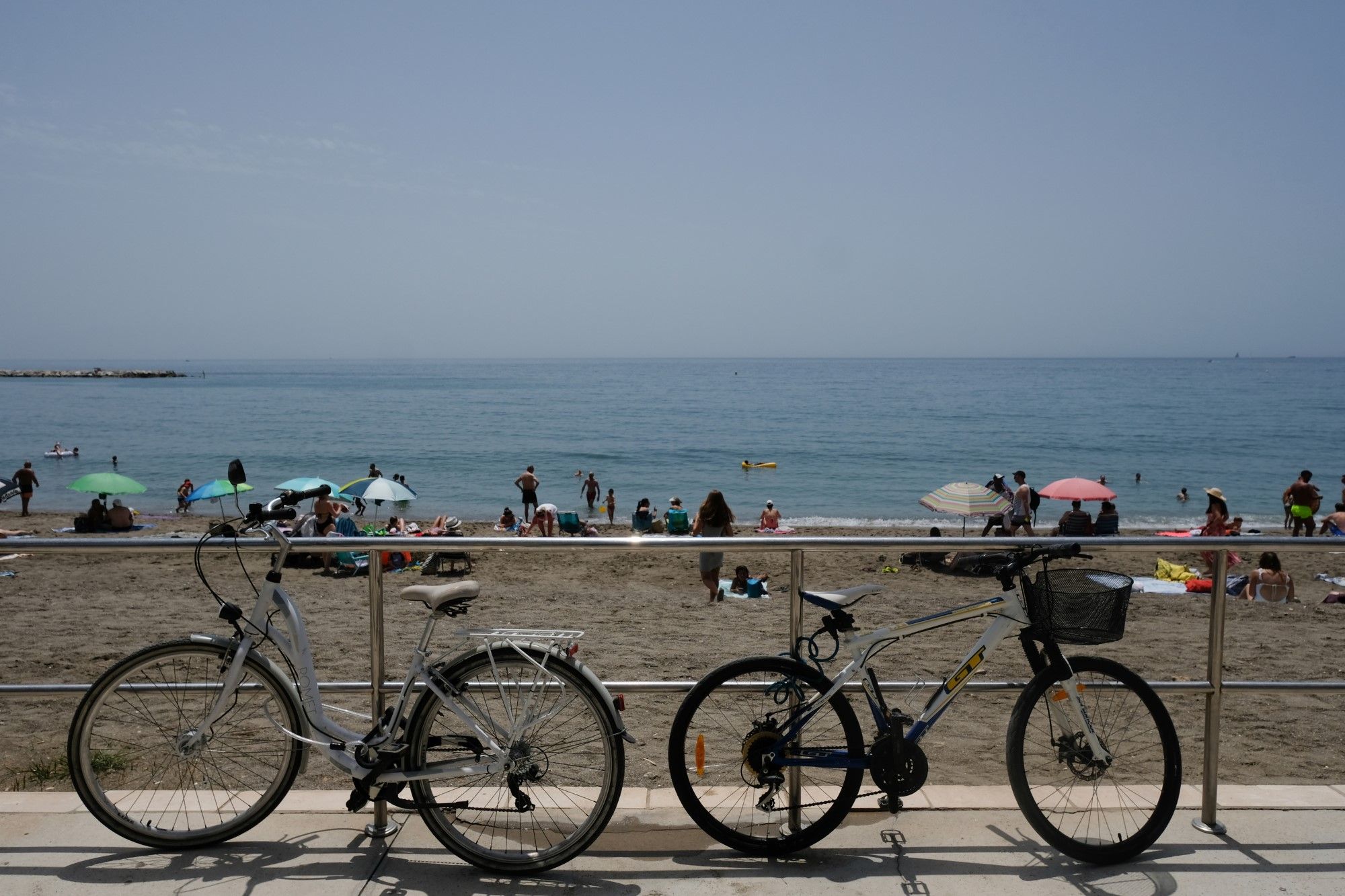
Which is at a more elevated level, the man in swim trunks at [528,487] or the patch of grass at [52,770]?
the patch of grass at [52,770]

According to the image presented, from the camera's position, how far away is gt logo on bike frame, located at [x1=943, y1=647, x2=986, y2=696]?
329 cm

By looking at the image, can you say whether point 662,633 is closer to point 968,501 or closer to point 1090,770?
point 1090,770

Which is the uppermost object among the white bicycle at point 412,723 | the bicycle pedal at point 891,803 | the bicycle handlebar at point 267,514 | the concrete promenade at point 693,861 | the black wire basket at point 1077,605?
the bicycle handlebar at point 267,514

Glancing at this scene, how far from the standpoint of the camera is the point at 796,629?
349 centimetres

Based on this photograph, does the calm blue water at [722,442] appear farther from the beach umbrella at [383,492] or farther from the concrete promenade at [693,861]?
the concrete promenade at [693,861]

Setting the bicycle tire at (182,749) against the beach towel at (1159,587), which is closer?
the bicycle tire at (182,749)

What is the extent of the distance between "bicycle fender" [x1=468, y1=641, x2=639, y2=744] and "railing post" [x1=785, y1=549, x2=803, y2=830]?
67cm

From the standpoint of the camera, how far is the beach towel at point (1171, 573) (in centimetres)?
1452

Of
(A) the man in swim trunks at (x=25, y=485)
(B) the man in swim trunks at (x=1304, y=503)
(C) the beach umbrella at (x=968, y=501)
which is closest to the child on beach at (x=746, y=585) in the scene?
(C) the beach umbrella at (x=968, y=501)

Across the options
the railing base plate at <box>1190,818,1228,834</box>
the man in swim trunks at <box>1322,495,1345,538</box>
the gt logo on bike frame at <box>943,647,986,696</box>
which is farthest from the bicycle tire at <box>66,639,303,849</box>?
the man in swim trunks at <box>1322,495,1345,538</box>

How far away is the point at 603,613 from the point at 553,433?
167ft

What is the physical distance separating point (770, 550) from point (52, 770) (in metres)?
4.47

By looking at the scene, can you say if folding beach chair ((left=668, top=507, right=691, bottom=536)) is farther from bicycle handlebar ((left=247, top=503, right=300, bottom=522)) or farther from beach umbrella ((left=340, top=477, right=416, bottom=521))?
bicycle handlebar ((left=247, top=503, right=300, bottom=522))

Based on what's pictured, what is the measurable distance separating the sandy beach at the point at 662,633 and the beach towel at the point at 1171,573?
0.74 m
